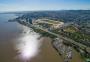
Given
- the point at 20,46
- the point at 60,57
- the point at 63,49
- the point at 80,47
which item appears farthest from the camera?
the point at 20,46

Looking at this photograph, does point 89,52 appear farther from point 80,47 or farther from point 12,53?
point 12,53

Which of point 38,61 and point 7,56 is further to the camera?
point 7,56

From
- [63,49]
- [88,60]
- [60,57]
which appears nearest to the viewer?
[88,60]

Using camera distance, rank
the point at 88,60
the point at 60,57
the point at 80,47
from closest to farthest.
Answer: the point at 88,60 < the point at 60,57 < the point at 80,47

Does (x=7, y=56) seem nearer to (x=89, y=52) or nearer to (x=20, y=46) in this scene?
(x=20, y=46)

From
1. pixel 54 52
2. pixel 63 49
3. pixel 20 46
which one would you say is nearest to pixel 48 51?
pixel 54 52

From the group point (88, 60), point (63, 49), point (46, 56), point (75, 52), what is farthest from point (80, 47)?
point (46, 56)

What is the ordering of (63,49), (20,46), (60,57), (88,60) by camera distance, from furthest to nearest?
1. (20,46)
2. (63,49)
3. (60,57)
4. (88,60)

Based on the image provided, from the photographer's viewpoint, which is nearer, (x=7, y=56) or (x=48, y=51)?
(x=7, y=56)
